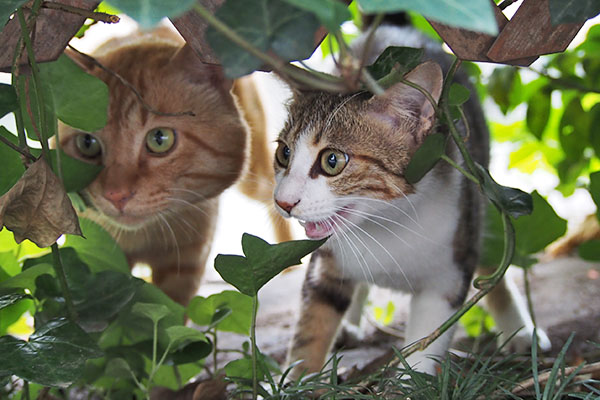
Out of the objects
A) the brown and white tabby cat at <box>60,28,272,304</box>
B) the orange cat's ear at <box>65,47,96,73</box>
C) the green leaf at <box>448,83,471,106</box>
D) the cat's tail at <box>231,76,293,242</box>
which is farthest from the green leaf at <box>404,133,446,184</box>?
the cat's tail at <box>231,76,293,242</box>

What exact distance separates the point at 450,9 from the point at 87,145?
54.3 inches

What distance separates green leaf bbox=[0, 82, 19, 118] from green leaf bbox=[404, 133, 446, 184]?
0.66 m

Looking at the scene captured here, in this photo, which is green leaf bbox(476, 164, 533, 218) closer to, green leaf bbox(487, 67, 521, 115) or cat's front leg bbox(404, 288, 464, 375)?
cat's front leg bbox(404, 288, 464, 375)

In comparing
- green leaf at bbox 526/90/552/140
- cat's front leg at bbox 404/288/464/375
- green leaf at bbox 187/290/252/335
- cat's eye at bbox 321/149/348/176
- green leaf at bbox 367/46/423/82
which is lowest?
cat's front leg at bbox 404/288/464/375

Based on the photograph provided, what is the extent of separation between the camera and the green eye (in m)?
1.70

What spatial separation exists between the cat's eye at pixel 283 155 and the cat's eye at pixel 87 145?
52 cm

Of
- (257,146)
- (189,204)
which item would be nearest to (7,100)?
(189,204)

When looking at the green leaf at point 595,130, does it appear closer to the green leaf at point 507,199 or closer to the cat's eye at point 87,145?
the green leaf at point 507,199

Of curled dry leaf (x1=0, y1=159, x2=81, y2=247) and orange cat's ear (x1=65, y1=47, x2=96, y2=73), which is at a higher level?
orange cat's ear (x1=65, y1=47, x2=96, y2=73)

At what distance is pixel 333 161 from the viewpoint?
1.35 m

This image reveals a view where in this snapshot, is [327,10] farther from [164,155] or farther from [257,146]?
[257,146]

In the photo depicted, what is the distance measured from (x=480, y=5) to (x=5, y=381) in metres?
0.94

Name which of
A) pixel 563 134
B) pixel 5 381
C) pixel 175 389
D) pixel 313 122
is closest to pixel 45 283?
pixel 5 381

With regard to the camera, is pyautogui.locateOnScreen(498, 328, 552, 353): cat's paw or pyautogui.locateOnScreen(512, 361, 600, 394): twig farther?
pyautogui.locateOnScreen(498, 328, 552, 353): cat's paw
